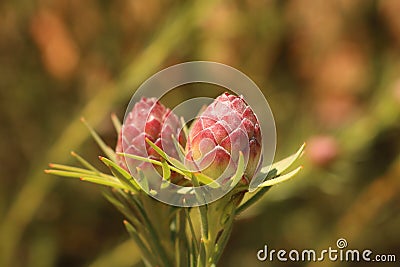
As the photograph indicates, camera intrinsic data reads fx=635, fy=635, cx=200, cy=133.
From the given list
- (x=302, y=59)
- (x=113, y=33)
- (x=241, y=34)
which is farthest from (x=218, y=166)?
(x=302, y=59)

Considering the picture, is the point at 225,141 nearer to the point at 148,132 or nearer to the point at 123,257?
the point at 148,132

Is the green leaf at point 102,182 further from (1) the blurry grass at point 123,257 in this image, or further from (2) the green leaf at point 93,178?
(1) the blurry grass at point 123,257

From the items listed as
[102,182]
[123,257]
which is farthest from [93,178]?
[123,257]

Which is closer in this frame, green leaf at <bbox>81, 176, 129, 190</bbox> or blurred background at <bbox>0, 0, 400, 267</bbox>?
green leaf at <bbox>81, 176, 129, 190</bbox>

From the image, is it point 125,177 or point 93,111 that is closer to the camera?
point 125,177

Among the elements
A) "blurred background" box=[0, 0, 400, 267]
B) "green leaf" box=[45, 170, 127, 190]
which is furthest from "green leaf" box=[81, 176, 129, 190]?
"blurred background" box=[0, 0, 400, 267]

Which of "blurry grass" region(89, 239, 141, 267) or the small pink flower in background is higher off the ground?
the small pink flower in background

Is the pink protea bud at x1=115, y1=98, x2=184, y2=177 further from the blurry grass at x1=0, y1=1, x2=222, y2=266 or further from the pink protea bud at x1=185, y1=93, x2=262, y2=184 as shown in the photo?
the blurry grass at x1=0, y1=1, x2=222, y2=266

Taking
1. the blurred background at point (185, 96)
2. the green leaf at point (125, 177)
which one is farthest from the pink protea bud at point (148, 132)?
the blurred background at point (185, 96)
